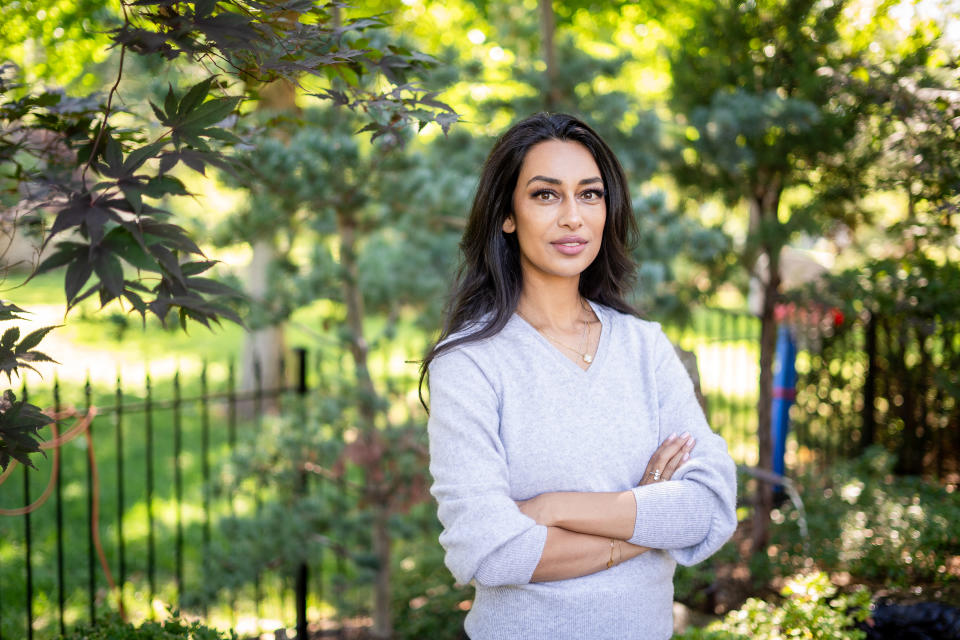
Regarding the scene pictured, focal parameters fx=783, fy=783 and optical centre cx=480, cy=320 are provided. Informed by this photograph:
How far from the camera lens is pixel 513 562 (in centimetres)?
169

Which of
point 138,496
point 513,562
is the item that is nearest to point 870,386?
point 513,562

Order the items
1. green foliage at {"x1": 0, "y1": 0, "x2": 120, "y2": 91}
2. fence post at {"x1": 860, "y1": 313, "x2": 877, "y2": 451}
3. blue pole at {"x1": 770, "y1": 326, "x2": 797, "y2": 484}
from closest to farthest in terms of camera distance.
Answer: green foliage at {"x1": 0, "y1": 0, "x2": 120, "y2": 91} < fence post at {"x1": 860, "y1": 313, "x2": 877, "y2": 451} < blue pole at {"x1": 770, "y1": 326, "x2": 797, "y2": 484}

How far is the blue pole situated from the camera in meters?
5.48

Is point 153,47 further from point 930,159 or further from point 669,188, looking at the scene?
point 669,188

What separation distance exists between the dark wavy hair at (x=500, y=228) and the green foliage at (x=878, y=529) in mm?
2231

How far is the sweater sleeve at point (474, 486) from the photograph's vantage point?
169 centimetres

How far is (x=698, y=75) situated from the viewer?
455cm

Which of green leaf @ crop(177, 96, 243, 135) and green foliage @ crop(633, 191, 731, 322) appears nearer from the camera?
green leaf @ crop(177, 96, 243, 135)

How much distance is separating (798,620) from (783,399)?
3.29 meters

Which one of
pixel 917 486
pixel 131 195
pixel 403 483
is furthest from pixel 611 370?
pixel 917 486

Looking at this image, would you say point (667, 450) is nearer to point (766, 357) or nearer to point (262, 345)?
point (766, 357)

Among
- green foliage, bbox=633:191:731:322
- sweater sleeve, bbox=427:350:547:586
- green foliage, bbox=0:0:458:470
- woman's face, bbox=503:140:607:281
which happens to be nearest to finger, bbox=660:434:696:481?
sweater sleeve, bbox=427:350:547:586

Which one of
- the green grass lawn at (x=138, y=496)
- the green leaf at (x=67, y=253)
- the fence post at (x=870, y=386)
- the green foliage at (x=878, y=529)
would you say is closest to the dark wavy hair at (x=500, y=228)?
the green grass lawn at (x=138, y=496)

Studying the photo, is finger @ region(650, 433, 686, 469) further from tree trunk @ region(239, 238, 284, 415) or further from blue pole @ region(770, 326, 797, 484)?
tree trunk @ region(239, 238, 284, 415)
